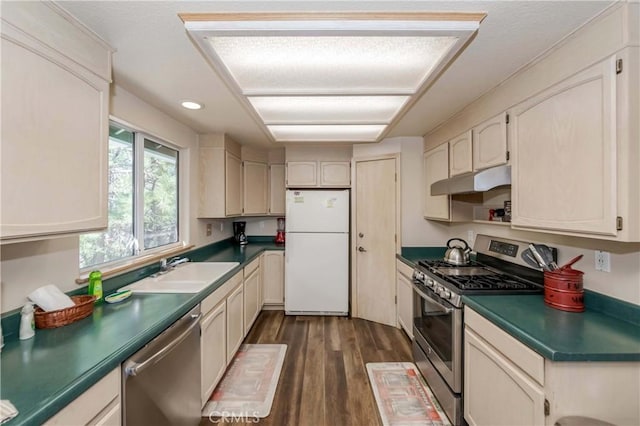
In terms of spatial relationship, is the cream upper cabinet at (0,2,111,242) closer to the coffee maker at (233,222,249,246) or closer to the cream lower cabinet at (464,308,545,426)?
the cream lower cabinet at (464,308,545,426)

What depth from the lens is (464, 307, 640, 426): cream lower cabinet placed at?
1.06m

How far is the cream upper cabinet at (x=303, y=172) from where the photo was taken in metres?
3.57

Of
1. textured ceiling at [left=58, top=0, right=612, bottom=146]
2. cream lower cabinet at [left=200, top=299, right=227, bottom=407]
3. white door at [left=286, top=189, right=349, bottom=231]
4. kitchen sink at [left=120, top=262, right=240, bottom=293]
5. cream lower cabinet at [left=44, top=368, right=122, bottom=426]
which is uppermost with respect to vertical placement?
textured ceiling at [left=58, top=0, right=612, bottom=146]

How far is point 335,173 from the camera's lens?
3.58m

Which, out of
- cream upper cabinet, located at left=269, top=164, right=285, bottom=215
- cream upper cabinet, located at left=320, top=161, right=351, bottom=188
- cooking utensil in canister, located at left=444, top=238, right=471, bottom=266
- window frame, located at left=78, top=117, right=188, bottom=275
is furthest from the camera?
cream upper cabinet, located at left=269, top=164, right=285, bottom=215

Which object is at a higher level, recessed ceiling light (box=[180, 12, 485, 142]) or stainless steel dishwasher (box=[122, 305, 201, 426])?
recessed ceiling light (box=[180, 12, 485, 142])

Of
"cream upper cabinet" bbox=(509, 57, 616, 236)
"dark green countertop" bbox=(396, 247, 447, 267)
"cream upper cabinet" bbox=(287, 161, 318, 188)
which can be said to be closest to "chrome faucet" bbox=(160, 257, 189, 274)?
"cream upper cabinet" bbox=(287, 161, 318, 188)

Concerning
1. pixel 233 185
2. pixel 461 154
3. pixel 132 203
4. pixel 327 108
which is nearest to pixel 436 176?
pixel 461 154

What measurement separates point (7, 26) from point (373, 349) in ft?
10.1

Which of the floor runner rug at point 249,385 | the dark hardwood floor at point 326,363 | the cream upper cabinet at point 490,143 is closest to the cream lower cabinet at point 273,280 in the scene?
the dark hardwood floor at point 326,363

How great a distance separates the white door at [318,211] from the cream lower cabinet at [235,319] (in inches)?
43.6

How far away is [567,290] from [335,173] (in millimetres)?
2598

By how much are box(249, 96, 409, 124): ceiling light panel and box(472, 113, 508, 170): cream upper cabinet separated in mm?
631

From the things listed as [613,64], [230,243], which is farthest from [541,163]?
[230,243]
